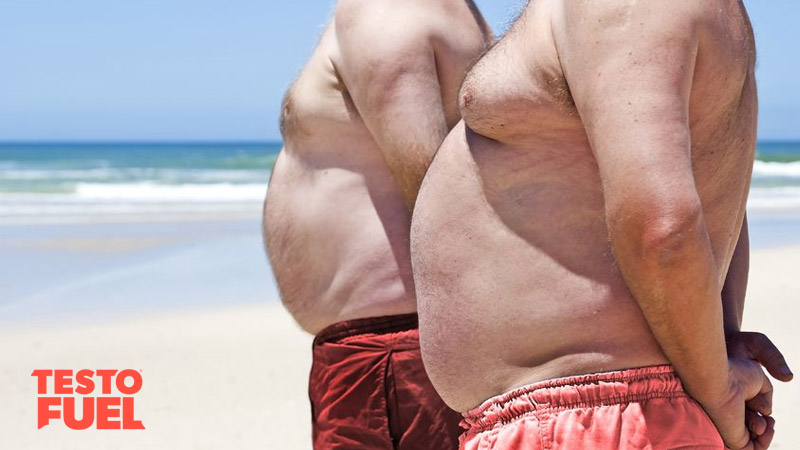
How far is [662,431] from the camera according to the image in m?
1.64

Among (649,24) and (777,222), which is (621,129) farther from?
(777,222)

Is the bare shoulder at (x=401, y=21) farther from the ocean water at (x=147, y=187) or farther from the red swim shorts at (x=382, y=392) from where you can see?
the ocean water at (x=147, y=187)

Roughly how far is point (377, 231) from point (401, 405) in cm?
40

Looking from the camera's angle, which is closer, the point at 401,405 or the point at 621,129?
the point at 621,129

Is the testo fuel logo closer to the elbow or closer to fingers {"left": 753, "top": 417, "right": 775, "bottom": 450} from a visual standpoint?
fingers {"left": 753, "top": 417, "right": 775, "bottom": 450}

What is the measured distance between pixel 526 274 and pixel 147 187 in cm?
2553

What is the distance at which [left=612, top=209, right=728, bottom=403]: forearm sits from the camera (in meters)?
1.49

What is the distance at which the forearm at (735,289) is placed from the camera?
1.94 m

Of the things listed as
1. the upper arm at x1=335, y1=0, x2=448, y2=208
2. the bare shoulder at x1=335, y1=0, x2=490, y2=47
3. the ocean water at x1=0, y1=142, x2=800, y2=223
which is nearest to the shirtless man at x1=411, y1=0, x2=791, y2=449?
the upper arm at x1=335, y1=0, x2=448, y2=208

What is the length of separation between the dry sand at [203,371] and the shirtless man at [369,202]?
267cm

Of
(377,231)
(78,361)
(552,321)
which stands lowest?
(78,361)

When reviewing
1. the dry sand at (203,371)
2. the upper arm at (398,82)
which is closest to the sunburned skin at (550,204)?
the upper arm at (398,82)

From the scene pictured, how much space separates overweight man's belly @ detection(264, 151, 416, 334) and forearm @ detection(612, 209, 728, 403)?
89 cm

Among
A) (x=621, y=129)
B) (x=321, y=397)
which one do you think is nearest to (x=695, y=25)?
(x=621, y=129)
